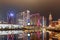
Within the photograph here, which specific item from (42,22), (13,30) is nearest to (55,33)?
(42,22)

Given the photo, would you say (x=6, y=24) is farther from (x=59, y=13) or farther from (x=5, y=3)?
(x=59, y=13)

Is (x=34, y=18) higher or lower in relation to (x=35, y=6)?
lower

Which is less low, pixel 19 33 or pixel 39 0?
pixel 39 0

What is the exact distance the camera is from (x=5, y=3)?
3.29 ft

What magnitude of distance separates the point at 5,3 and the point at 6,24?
188 mm

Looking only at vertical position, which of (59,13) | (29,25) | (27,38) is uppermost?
(59,13)

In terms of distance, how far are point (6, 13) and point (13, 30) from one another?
0.53 feet

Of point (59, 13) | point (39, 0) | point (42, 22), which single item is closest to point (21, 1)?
point (39, 0)

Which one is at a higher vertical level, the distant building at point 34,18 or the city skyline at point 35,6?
the city skyline at point 35,6

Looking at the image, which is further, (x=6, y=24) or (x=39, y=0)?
(x=39, y=0)

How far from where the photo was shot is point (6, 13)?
991mm

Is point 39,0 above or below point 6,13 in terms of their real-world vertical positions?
above

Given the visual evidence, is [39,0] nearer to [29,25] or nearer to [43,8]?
[43,8]

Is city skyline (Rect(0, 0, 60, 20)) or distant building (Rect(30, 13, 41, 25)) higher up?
city skyline (Rect(0, 0, 60, 20))
